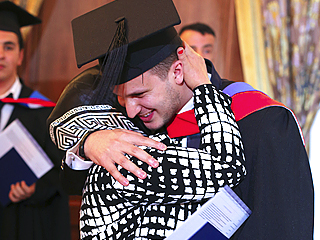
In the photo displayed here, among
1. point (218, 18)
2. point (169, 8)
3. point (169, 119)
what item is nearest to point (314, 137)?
point (218, 18)

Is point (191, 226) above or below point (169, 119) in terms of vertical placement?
below

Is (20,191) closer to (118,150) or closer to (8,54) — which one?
(8,54)

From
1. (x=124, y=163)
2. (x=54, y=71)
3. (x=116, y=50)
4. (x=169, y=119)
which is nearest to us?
(x=124, y=163)

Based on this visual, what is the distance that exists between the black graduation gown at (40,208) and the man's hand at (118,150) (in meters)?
1.21

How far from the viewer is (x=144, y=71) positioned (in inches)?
50.7

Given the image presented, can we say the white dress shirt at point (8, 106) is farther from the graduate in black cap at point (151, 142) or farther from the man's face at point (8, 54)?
the graduate in black cap at point (151, 142)

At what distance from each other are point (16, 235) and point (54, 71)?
1.71 m

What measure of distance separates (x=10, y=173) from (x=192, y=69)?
159 centimetres

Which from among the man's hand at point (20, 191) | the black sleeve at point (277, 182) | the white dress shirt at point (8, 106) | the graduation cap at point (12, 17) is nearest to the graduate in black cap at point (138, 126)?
the black sleeve at point (277, 182)

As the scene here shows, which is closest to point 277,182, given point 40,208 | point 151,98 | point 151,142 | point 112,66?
point 151,142

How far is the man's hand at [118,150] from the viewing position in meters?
1.05

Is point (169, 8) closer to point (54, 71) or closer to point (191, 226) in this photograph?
point (191, 226)

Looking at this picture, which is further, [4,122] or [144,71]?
[4,122]

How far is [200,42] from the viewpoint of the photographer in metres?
2.76
